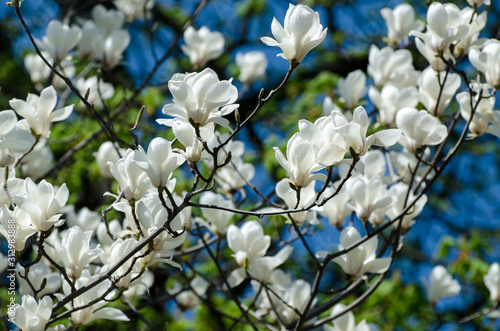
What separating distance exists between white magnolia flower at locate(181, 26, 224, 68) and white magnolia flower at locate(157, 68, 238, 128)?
4.24 ft

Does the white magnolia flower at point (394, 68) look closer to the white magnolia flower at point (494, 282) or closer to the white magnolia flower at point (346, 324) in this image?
the white magnolia flower at point (494, 282)

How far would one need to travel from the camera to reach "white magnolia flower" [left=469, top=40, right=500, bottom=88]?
1.46 metres

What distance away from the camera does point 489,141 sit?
4.20m

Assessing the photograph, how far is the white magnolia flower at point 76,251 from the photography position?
1.29 metres

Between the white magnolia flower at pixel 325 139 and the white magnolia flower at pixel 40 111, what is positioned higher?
the white magnolia flower at pixel 40 111

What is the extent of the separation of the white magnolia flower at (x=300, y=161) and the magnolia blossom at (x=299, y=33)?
175 millimetres

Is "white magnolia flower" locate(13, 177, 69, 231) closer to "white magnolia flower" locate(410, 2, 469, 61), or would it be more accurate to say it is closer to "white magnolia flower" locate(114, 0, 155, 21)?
"white magnolia flower" locate(410, 2, 469, 61)

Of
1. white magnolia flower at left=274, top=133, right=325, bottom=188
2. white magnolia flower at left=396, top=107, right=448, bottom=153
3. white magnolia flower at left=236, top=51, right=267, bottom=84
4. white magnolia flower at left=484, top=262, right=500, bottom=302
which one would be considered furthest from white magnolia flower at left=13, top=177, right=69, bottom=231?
white magnolia flower at left=236, top=51, right=267, bottom=84

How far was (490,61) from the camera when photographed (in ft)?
4.83

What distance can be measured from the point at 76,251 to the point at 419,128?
2.81 feet

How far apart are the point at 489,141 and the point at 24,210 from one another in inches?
145

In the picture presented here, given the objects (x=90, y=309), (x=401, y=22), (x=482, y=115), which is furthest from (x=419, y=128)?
(x=90, y=309)

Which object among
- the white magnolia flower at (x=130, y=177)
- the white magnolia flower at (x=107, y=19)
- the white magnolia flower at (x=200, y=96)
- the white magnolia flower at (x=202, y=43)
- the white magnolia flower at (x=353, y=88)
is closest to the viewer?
the white magnolia flower at (x=200, y=96)

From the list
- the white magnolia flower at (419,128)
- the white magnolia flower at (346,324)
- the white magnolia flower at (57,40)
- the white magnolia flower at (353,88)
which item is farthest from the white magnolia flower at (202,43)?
the white magnolia flower at (346,324)
